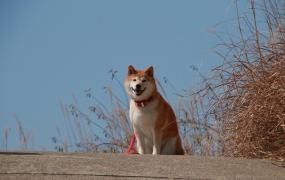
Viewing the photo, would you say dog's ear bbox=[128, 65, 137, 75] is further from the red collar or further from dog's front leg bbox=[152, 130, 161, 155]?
dog's front leg bbox=[152, 130, 161, 155]

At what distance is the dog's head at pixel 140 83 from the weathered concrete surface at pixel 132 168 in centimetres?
117

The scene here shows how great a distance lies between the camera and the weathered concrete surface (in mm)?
3865

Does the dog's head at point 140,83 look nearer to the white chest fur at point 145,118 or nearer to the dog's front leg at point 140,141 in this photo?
the white chest fur at point 145,118

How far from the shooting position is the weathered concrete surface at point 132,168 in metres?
3.87

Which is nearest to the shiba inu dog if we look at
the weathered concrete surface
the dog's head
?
the dog's head

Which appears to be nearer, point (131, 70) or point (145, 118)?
point (145, 118)

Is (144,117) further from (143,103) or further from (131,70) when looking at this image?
(131,70)

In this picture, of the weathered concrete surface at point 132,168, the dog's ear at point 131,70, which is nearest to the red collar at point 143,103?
the dog's ear at point 131,70

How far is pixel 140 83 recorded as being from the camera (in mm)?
5680

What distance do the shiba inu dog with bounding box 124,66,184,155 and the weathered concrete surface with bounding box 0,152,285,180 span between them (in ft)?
3.08

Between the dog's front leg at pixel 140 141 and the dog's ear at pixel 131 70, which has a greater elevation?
the dog's ear at pixel 131 70

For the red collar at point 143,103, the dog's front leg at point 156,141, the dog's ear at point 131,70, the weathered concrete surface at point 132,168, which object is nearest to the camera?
the weathered concrete surface at point 132,168

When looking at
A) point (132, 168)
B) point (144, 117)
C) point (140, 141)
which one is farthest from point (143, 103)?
point (132, 168)

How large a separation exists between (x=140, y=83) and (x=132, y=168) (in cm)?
166
